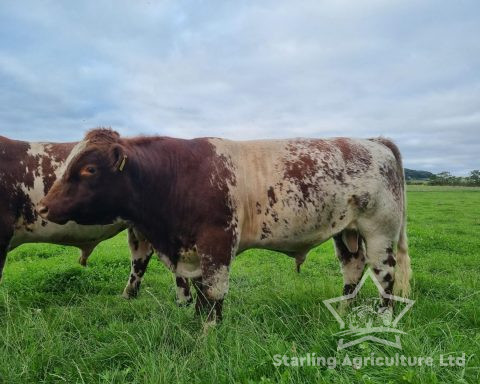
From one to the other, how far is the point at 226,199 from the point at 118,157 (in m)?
1.26

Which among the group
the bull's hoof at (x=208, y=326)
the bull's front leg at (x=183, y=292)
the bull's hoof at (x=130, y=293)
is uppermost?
the bull's hoof at (x=208, y=326)

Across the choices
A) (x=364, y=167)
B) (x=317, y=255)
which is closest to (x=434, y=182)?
(x=317, y=255)

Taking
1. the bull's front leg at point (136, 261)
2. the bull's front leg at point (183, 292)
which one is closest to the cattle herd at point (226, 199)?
the bull's front leg at point (183, 292)

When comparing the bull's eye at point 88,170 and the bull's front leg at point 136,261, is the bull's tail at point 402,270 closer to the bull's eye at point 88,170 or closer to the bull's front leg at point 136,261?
the bull's front leg at point 136,261

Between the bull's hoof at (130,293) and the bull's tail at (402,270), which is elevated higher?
the bull's tail at (402,270)

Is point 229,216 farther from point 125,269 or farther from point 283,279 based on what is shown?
point 125,269

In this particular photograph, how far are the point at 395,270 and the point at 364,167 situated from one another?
140cm

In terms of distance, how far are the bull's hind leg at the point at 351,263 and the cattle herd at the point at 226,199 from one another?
68mm

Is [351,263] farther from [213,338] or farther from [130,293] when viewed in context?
[130,293]

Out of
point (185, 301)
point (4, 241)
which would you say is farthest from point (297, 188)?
point (4, 241)

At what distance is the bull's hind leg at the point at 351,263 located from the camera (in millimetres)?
6148

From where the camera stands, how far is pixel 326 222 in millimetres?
5379

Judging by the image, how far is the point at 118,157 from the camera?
15.9ft

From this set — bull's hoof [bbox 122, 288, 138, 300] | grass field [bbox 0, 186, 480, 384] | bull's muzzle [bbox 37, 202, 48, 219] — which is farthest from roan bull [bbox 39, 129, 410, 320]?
bull's hoof [bbox 122, 288, 138, 300]
